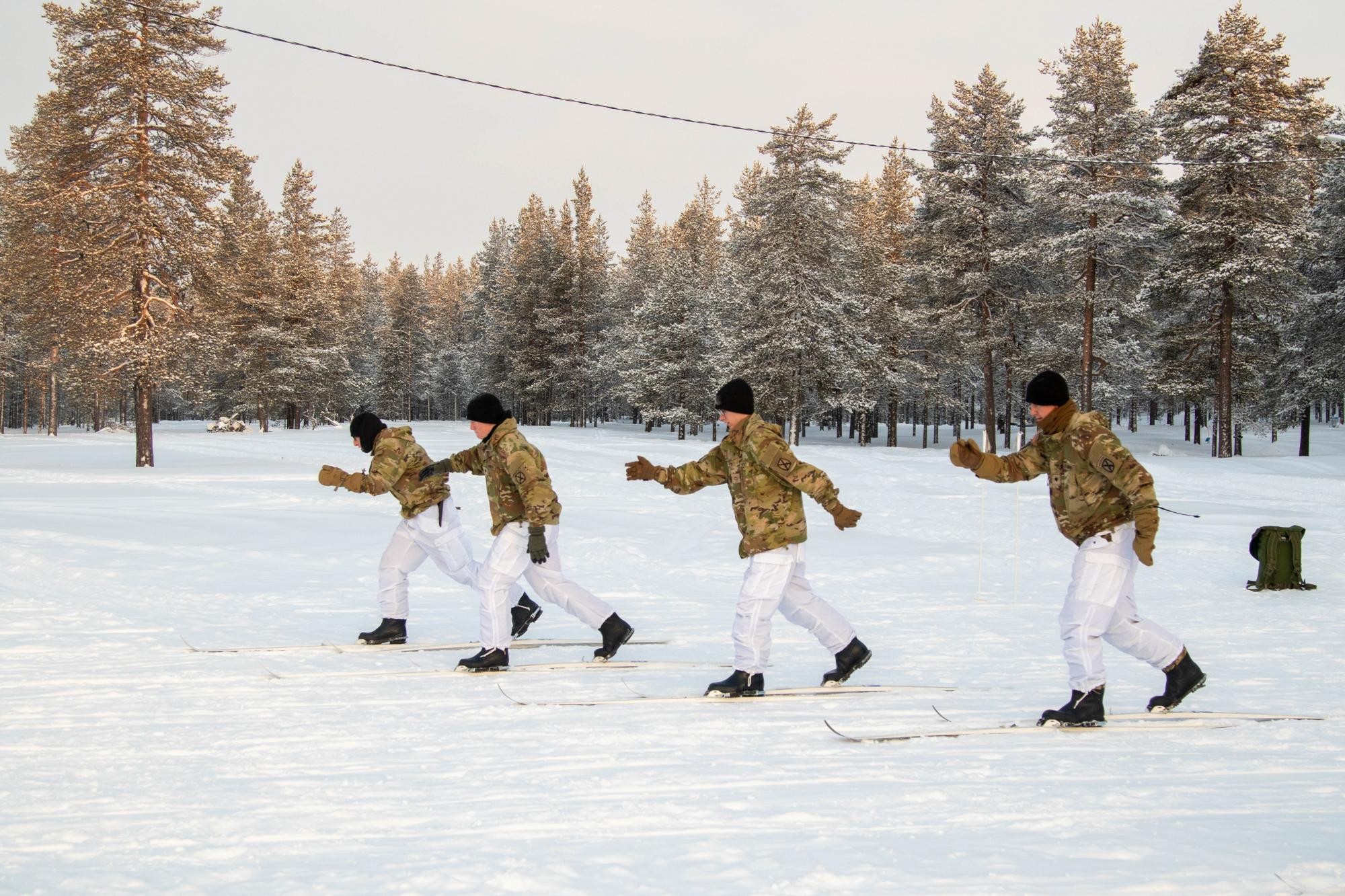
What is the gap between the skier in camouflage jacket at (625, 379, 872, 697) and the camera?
20.3 ft

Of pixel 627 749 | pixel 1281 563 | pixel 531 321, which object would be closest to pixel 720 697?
pixel 627 749

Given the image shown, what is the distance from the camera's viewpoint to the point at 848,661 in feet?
21.7

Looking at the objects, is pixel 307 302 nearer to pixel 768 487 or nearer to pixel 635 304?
pixel 635 304

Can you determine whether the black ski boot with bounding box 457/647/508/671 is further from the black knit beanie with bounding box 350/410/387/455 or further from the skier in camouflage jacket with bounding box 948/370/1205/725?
the skier in camouflage jacket with bounding box 948/370/1205/725

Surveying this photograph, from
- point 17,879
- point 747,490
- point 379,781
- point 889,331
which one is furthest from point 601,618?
point 889,331

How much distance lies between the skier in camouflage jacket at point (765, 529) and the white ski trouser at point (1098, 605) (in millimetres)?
1369

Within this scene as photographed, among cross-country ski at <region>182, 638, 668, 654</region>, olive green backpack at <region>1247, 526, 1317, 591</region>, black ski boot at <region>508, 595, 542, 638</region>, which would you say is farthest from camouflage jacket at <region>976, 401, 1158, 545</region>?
olive green backpack at <region>1247, 526, 1317, 591</region>

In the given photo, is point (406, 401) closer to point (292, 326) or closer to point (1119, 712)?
point (292, 326)

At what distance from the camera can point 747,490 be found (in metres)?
6.30

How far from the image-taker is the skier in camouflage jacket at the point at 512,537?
6.85 metres

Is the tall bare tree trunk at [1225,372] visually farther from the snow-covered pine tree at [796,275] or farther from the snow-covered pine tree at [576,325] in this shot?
the snow-covered pine tree at [576,325]

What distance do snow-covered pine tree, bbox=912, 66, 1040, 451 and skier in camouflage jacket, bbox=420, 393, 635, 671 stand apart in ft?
100.0

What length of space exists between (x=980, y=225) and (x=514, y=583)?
33.2 meters

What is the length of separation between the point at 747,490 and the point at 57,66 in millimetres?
27845
